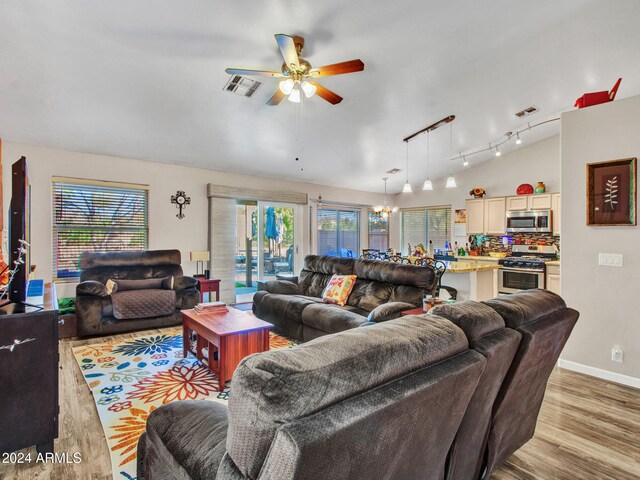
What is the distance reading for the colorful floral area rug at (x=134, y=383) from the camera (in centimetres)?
206

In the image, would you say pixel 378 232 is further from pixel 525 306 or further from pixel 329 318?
pixel 525 306

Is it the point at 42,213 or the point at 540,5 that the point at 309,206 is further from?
the point at 540,5

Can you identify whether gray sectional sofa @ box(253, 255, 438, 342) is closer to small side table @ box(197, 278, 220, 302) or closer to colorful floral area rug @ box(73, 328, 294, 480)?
colorful floral area rug @ box(73, 328, 294, 480)

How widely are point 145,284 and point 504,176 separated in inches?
276

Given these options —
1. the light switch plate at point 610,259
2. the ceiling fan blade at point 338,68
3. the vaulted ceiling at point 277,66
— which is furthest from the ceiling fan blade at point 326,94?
the light switch plate at point 610,259

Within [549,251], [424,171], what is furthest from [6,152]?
[549,251]

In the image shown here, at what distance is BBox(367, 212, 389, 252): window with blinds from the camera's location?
8906mm

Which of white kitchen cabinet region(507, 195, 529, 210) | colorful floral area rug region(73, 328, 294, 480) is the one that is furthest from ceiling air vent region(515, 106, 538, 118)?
colorful floral area rug region(73, 328, 294, 480)

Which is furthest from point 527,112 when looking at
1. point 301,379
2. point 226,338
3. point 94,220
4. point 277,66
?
point 94,220

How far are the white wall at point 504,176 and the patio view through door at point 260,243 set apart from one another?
361 cm

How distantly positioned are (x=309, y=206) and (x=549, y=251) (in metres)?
4.81

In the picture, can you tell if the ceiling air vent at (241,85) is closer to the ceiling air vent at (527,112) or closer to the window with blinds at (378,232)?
the ceiling air vent at (527,112)

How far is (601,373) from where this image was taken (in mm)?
2977

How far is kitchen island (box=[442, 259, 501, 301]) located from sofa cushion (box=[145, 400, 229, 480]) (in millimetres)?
3672
